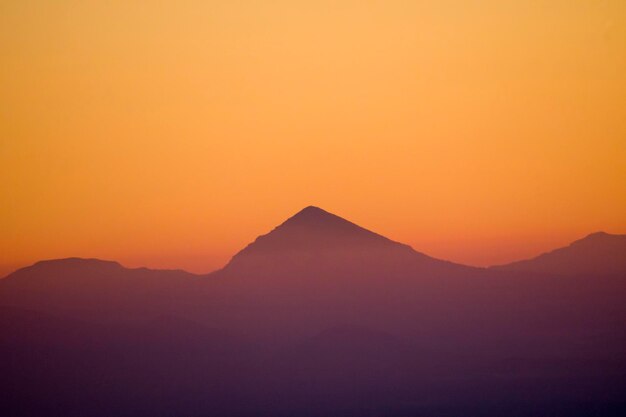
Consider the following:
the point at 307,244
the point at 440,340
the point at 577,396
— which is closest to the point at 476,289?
the point at 440,340

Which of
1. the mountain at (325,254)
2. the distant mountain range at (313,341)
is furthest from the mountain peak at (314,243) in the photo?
the distant mountain range at (313,341)

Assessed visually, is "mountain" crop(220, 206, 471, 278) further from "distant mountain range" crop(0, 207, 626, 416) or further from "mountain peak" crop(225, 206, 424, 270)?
"distant mountain range" crop(0, 207, 626, 416)

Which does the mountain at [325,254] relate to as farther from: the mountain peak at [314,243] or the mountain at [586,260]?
the mountain at [586,260]

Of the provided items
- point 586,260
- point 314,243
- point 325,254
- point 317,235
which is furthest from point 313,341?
point 586,260

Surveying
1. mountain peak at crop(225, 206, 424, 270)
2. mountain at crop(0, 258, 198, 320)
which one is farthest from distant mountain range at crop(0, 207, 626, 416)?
mountain peak at crop(225, 206, 424, 270)

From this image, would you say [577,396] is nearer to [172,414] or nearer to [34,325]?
[172,414]

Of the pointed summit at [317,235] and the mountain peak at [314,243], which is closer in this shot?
the mountain peak at [314,243]
